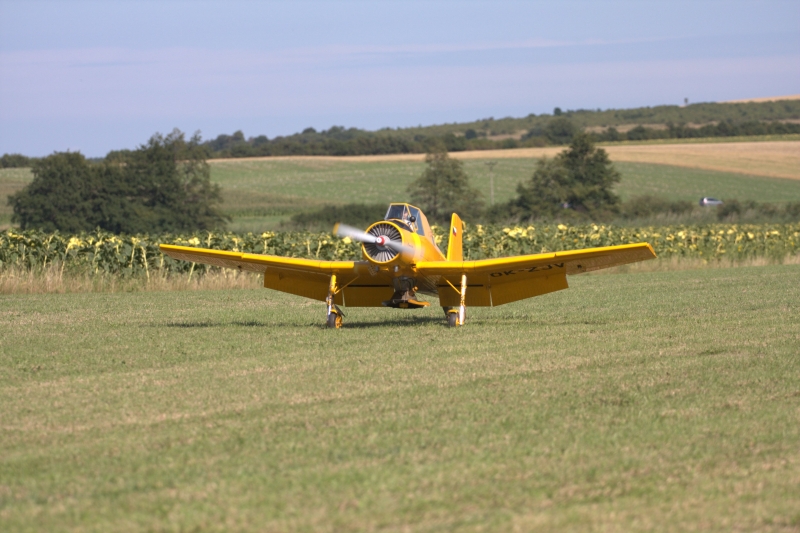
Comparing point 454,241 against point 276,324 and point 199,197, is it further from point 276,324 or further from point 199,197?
point 199,197

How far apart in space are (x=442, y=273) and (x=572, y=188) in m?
55.8

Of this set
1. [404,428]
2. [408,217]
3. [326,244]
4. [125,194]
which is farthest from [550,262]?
[125,194]

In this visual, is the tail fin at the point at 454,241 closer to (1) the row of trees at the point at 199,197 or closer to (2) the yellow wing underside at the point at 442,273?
(2) the yellow wing underside at the point at 442,273

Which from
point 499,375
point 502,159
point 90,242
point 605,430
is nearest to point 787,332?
point 499,375

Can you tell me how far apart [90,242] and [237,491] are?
62.0 ft

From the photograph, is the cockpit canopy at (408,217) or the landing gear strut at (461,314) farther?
the landing gear strut at (461,314)

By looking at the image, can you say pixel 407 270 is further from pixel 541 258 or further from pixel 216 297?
pixel 216 297

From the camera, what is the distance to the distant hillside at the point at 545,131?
118 meters

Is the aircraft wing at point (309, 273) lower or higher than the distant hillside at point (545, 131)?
lower

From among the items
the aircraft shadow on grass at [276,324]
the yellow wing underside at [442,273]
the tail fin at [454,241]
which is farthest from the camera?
the tail fin at [454,241]

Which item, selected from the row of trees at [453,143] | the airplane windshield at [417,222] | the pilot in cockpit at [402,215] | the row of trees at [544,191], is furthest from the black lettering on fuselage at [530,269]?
the row of trees at [453,143]

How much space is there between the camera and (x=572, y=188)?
6744cm

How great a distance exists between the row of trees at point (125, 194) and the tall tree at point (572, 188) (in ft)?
71.0

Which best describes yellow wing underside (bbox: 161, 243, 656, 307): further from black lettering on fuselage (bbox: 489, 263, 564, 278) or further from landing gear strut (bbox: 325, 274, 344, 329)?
landing gear strut (bbox: 325, 274, 344, 329)
